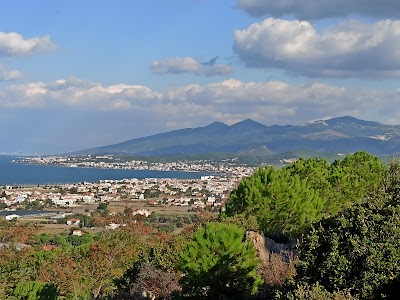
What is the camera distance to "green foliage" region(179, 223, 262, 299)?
11594 mm

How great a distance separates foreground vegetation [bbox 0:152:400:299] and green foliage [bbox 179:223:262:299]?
0.03m

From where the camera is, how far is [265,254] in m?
14.9

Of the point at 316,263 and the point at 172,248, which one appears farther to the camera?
the point at 172,248

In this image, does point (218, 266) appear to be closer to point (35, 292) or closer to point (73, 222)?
point (35, 292)

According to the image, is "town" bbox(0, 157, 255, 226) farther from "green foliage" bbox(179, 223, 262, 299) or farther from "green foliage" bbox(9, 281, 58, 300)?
"green foliage" bbox(179, 223, 262, 299)

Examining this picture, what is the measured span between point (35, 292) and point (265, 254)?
732 cm

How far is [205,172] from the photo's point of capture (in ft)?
553

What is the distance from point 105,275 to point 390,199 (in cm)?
1217

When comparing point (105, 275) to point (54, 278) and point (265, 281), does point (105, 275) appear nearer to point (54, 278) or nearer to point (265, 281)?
point (54, 278)

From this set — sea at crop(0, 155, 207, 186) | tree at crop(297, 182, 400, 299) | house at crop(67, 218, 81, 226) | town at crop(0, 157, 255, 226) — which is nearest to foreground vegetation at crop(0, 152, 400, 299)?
tree at crop(297, 182, 400, 299)

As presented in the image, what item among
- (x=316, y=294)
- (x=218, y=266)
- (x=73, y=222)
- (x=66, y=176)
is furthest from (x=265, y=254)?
(x=66, y=176)

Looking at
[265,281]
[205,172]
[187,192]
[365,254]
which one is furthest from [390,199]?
[205,172]

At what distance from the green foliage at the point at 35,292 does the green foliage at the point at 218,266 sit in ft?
17.3

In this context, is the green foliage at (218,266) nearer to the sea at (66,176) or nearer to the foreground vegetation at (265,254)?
the foreground vegetation at (265,254)
